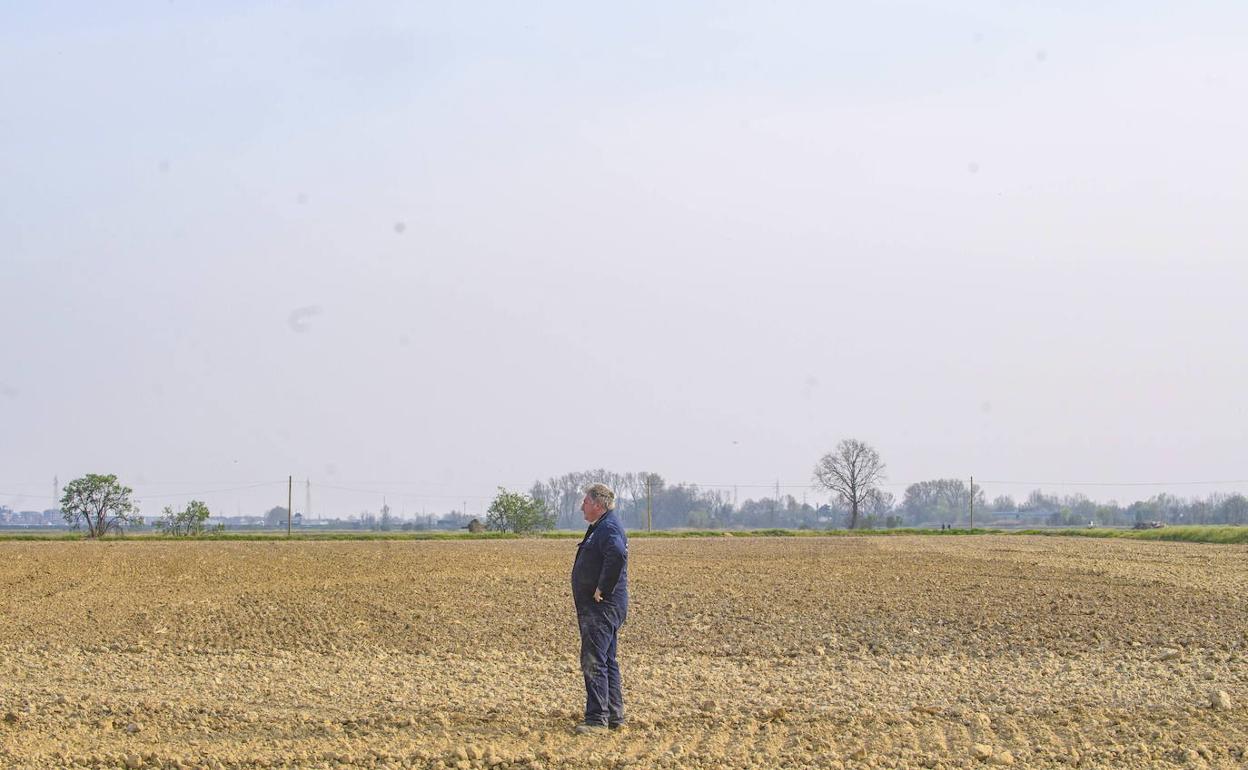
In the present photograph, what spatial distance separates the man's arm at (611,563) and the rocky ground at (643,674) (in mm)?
1197

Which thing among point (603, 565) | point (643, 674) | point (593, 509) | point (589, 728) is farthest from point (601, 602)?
point (643, 674)

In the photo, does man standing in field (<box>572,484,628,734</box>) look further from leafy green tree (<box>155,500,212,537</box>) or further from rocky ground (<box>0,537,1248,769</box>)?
leafy green tree (<box>155,500,212,537</box>)

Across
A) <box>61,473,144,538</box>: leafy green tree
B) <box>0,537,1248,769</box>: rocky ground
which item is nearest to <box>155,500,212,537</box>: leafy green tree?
<box>61,473,144,538</box>: leafy green tree

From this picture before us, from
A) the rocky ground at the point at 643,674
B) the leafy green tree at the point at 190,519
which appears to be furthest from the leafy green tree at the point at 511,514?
the rocky ground at the point at 643,674

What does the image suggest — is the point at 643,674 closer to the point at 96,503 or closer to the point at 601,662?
the point at 601,662

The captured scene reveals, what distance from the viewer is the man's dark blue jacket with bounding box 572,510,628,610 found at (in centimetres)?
1055

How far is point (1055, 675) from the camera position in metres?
14.2

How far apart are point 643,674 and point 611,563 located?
12.2ft

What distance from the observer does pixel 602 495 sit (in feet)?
35.3

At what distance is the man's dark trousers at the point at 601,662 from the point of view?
34.5ft

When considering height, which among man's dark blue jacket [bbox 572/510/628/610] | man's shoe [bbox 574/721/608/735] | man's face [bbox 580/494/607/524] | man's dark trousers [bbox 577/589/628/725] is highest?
man's face [bbox 580/494/607/524]

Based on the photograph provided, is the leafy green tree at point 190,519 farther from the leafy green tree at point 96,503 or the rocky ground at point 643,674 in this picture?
the rocky ground at point 643,674

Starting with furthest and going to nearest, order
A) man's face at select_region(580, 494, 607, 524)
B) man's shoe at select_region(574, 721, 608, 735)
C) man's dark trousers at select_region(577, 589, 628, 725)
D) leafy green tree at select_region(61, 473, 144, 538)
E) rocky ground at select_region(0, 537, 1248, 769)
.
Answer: leafy green tree at select_region(61, 473, 144, 538) < man's face at select_region(580, 494, 607, 524) < man's dark trousers at select_region(577, 589, 628, 725) < man's shoe at select_region(574, 721, 608, 735) < rocky ground at select_region(0, 537, 1248, 769)

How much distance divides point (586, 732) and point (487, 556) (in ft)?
104
